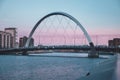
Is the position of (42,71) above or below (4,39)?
below

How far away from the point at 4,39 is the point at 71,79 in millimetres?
163044

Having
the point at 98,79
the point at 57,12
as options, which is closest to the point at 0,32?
the point at 57,12

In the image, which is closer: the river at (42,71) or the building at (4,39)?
the river at (42,71)

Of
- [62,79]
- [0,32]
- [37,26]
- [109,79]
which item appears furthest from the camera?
[0,32]

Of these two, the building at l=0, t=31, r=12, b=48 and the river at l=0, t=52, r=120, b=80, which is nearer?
the river at l=0, t=52, r=120, b=80

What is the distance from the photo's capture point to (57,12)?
10681 centimetres

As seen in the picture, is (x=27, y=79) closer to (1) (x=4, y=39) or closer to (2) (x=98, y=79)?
(2) (x=98, y=79)

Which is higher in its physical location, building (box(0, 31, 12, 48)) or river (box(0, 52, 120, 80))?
building (box(0, 31, 12, 48))

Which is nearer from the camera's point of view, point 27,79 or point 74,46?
point 27,79

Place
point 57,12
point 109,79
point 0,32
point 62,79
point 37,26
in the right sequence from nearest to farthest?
1. point 109,79
2. point 62,79
3. point 57,12
4. point 37,26
5. point 0,32

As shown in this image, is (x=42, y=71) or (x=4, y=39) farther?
(x=4, y=39)

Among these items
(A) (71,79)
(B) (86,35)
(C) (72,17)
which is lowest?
(A) (71,79)

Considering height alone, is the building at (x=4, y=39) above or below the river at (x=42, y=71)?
above

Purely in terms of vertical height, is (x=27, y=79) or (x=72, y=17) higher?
(x=72, y=17)
